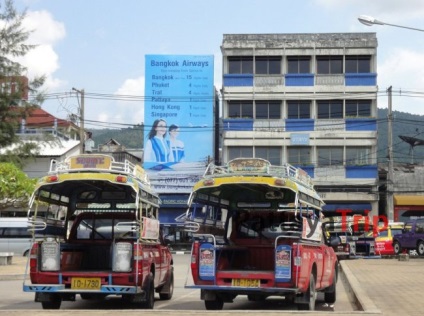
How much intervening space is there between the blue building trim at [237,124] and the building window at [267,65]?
3.74 m

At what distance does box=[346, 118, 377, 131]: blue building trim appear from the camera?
58.4 metres

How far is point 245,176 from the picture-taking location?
49.8 feet

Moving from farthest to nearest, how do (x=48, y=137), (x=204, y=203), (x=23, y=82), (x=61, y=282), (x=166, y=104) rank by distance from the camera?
(x=166, y=104), (x=48, y=137), (x=23, y=82), (x=204, y=203), (x=61, y=282)

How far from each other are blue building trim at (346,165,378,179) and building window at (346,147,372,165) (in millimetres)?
371

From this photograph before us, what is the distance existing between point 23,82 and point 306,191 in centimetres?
1496

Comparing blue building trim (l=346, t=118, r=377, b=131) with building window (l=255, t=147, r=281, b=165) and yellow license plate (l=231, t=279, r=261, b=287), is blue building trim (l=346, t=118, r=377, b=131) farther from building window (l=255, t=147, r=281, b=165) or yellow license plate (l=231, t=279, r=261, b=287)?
yellow license plate (l=231, t=279, r=261, b=287)

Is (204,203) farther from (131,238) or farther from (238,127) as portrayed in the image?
(238,127)

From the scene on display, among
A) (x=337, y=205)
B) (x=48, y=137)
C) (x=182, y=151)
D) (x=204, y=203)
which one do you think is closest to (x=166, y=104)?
(x=182, y=151)

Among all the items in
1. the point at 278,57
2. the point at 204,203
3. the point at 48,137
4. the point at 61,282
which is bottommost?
the point at 61,282

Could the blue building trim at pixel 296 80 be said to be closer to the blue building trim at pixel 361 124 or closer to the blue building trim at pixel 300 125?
the blue building trim at pixel 300 125

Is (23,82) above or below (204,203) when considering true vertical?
above

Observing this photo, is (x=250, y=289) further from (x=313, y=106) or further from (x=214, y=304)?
(x=313, y=106)

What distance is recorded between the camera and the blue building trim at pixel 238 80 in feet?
194

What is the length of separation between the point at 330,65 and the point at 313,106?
326 cm
